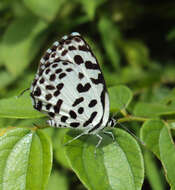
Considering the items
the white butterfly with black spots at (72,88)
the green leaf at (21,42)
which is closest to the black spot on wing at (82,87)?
the white butterfly with black spots at (72,88)

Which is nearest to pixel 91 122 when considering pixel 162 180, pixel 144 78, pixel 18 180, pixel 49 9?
pixel 18 180

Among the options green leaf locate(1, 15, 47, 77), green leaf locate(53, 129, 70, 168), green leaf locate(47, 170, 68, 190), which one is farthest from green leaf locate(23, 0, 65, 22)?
green leaf locate(47, 170, 68, 190)

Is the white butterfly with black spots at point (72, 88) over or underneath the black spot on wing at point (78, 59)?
underneath

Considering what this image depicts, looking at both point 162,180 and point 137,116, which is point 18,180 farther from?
point 162,180

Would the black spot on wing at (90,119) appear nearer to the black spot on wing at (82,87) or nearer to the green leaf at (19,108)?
the black spot on wing at (82,87)

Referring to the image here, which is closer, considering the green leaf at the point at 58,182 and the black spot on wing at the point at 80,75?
the black spot on wing at the point at 80,75

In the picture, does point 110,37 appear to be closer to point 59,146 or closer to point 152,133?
point 59,146
